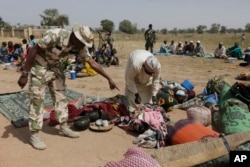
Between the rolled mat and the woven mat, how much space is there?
2.91 metres

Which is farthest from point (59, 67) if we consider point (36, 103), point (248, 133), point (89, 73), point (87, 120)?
point (89, 73)

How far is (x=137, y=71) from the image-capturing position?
4.90m

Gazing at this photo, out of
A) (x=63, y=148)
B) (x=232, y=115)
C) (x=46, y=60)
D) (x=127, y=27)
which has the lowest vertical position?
(x=63, y=148)

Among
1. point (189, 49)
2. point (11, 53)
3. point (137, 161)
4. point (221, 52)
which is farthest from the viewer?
point (189, 49)

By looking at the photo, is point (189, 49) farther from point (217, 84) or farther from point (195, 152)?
point (195, 152)

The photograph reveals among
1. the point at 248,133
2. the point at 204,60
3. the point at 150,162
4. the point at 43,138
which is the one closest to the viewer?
the point at 150,162

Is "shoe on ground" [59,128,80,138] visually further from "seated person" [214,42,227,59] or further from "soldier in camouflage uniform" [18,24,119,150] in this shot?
"seated person" [214,42,227,59]

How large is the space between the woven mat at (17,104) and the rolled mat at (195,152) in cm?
291

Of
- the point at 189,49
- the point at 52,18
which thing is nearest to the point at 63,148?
the point at 189,49

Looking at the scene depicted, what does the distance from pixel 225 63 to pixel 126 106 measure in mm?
9231

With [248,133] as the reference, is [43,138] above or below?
below

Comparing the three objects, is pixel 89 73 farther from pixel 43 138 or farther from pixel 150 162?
pixel 150 162

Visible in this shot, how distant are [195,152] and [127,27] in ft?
211

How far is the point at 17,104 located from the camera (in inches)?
232
